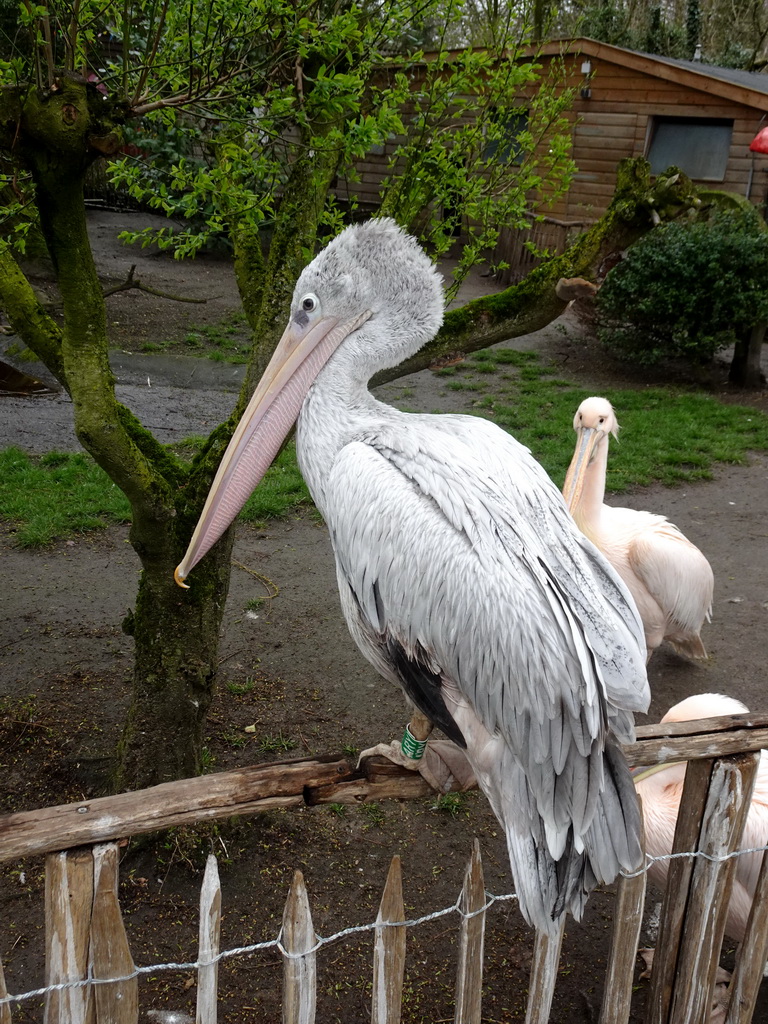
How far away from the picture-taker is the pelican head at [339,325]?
285 centimetres

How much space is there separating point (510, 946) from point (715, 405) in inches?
309

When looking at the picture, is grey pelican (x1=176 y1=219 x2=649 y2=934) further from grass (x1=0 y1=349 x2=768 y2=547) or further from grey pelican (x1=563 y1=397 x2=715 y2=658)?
grass (x1=0 y1=349 x2=768 y2=547)

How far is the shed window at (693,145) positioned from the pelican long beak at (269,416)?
15.1 metres

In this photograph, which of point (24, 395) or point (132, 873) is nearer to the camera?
point (132, 873)

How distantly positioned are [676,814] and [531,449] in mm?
5588

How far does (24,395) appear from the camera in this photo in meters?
8.91

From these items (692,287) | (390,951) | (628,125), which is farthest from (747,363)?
(390,951)

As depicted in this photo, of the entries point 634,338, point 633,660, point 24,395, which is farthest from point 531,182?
point 634,338

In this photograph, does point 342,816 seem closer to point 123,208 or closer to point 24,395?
point 24,395

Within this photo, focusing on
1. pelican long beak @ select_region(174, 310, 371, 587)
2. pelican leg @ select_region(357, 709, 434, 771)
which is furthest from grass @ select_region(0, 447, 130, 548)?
pelican leg @ select_region(357, 709, 434, 771)

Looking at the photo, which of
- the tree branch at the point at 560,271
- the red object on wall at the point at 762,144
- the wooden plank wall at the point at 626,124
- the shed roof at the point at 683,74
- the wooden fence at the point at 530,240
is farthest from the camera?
the wooden plank wall at the point at 626,124

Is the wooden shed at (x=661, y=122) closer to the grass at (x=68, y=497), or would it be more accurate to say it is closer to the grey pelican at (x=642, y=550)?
the grass at (x=68, y=497)

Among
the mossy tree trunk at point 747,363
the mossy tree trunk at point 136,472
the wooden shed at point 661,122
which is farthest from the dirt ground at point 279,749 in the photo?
the wooden shed at point 661,122

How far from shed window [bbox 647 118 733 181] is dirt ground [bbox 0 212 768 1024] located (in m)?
10.6
